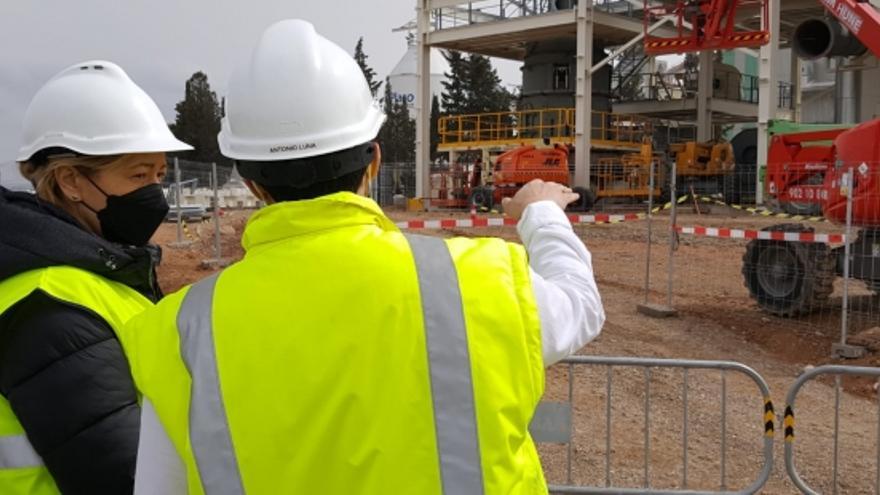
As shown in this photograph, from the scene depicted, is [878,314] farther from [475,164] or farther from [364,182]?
[475,164]

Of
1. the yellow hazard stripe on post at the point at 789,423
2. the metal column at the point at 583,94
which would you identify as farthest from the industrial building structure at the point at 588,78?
the yellow hazard stripe on post at the point at 789,423

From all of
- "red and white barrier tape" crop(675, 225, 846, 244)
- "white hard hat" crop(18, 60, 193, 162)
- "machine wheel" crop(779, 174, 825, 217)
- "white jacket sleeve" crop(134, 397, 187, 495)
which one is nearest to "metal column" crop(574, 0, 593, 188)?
"machine wheel" crop(779, 174, 825, 217)

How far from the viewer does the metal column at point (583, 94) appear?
88.1 feet

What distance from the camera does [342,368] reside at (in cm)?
130

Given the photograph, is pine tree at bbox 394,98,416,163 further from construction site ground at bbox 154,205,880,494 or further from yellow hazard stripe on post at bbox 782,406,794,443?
yellow hazard stripe on post at bbox 782,406,794,443

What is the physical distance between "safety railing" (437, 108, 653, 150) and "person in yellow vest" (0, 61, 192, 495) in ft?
89.7

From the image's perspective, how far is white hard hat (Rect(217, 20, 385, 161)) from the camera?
4.74 ft

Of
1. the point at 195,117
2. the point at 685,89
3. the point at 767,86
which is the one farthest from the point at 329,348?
the point at 195,117

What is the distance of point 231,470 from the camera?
1.30 metres

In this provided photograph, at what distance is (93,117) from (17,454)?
3.21 feet

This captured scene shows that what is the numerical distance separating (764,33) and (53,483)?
81.1 feet

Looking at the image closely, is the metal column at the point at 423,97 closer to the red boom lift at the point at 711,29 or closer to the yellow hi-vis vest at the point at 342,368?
the red boom lift at the point at 711,29

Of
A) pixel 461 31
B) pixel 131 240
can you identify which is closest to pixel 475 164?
pixel 461 31

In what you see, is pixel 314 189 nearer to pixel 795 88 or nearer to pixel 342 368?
pixel 342 368
